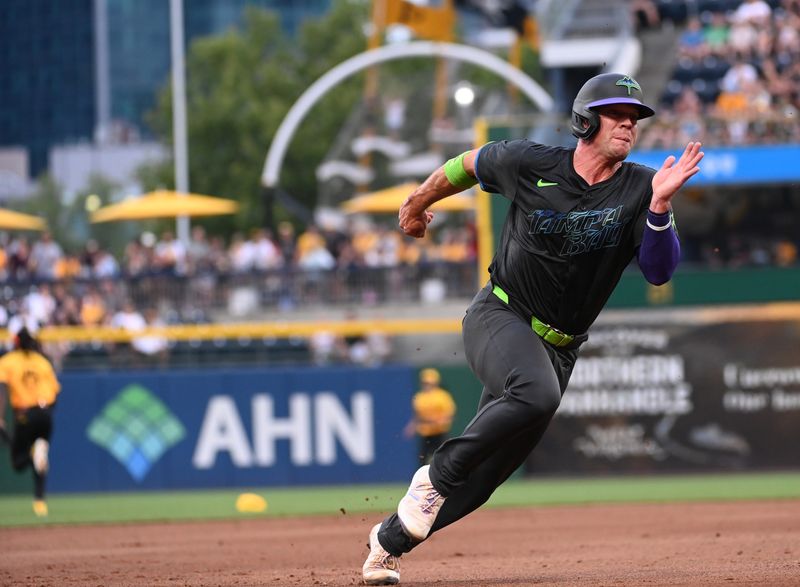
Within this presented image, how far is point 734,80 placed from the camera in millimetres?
21547

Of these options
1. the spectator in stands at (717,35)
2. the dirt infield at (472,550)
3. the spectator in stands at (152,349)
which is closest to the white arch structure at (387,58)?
the spectator in stands at (717,35)

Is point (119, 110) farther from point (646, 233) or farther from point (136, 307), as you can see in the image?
point (646, 233)

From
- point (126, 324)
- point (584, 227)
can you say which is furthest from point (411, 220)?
point (126, 324)

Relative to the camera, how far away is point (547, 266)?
7.27 meters

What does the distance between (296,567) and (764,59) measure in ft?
46.3

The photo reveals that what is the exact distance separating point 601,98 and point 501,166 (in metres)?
0.61

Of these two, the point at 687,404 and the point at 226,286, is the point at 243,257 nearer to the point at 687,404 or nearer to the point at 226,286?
the point at 226,286

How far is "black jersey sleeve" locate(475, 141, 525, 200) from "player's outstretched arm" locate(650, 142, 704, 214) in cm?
80

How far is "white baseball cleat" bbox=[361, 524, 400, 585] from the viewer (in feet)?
24.6

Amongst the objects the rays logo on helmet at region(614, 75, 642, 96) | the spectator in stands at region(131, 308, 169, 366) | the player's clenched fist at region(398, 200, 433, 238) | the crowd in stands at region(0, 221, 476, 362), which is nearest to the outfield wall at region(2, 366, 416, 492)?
the spectator in stands at region(131, 308, 169, 366)

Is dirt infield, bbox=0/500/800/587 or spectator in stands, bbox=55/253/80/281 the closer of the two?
dirt infield, bbox=0/500/800/587

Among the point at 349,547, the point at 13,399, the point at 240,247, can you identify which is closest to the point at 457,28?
the point at 240,247

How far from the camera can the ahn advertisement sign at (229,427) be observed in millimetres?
19953

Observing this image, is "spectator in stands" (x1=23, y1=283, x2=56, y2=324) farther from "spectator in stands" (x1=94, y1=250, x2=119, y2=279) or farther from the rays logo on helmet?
the rays logo on helmet
